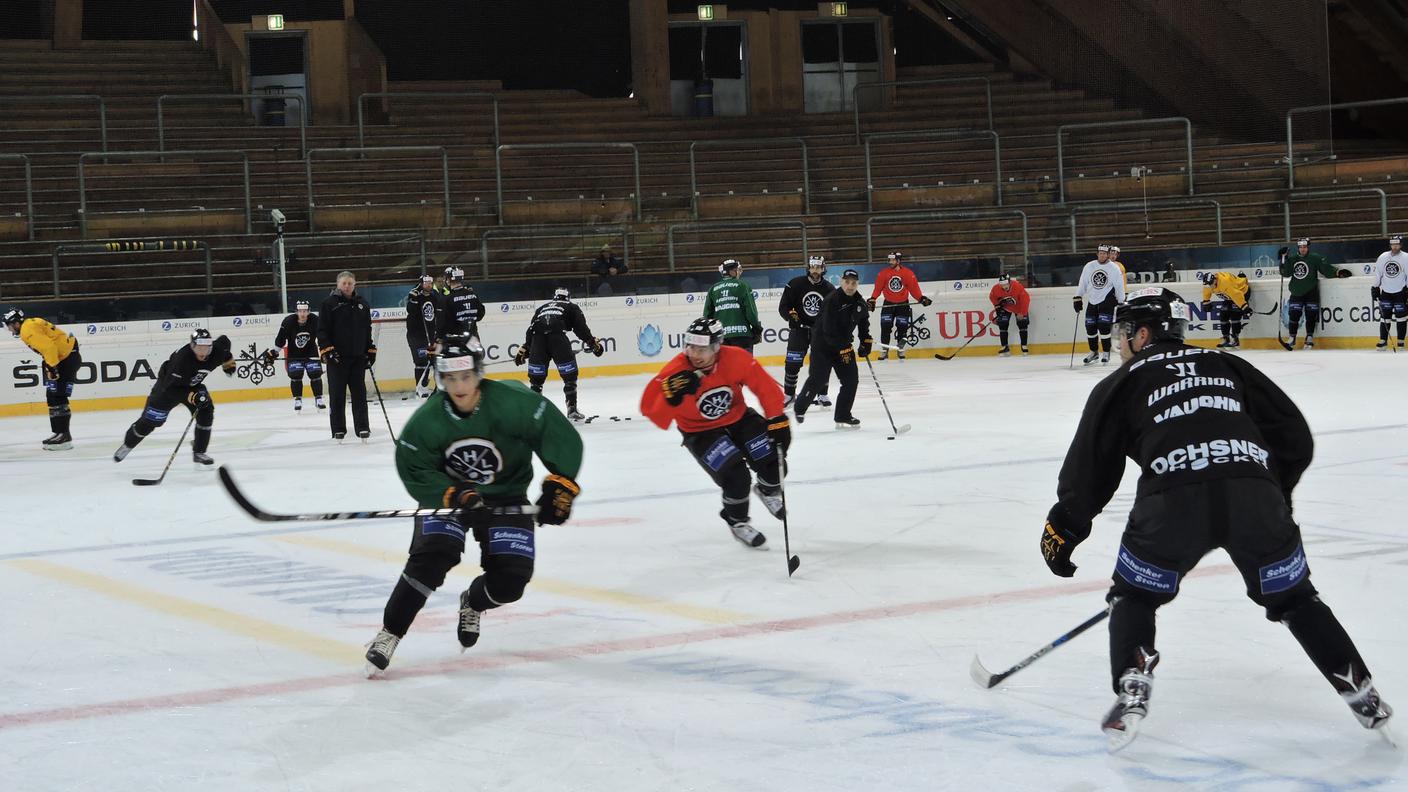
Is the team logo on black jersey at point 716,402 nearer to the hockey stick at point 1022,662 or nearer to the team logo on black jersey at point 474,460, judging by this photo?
the team logo on black jersey at point 474,460

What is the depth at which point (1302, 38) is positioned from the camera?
2477 centimetres

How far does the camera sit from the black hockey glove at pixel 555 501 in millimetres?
4762

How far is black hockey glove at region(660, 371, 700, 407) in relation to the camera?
283 inches

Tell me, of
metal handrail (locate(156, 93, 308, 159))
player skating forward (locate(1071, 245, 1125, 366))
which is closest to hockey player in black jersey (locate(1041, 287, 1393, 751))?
player skating forward (locate(1071, 245, 1125, 366))

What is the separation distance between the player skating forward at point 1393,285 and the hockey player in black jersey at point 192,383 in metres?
14.5

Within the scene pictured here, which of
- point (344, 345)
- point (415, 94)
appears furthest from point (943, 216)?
point (344, 345)

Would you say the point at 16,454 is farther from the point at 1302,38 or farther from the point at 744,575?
the point at 1302,38

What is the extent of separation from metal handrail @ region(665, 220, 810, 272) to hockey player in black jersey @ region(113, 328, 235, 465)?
34.3 feet

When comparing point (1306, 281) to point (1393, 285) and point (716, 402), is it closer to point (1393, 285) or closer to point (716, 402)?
point (1393, 285)

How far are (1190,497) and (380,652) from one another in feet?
8.47

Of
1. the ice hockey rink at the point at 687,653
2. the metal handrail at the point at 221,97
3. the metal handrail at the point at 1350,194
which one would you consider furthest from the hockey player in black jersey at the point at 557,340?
the metal handrail at the point at 1350,194

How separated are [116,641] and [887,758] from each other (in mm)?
3196

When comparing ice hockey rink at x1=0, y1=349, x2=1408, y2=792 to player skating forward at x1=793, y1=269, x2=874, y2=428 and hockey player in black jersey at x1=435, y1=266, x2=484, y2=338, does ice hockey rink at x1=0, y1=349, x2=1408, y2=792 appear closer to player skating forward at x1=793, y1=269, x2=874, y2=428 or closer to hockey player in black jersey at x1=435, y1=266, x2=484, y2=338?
player skating forward at x1=793, y1=269, x2=874, y2=428

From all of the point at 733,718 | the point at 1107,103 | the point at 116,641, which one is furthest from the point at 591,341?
the point at 1107,103
